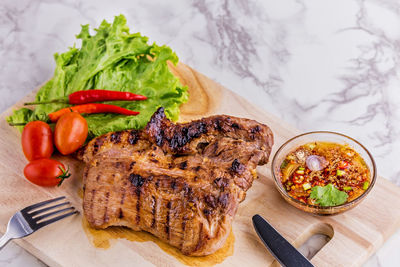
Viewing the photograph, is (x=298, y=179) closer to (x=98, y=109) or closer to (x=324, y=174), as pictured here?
(x=324, y=174)

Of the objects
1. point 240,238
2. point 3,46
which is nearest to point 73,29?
point 3,46

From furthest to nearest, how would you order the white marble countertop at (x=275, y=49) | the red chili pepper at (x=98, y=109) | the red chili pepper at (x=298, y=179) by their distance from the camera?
the white marble countertop at (x=275, y=49)
the red chili pepper at (x=98, y=109)
the red chili pepper at (x=298, y=179)

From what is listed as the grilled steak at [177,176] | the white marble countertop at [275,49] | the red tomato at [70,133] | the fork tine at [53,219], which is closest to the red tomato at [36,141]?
the red tomato at [70,133]

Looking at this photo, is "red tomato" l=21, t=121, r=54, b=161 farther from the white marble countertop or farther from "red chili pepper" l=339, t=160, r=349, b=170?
"red chili pepper" l=339, t=160, r=349, b=170

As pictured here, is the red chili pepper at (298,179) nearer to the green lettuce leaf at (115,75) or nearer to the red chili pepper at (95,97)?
the green lettuce leaf at (115,75)

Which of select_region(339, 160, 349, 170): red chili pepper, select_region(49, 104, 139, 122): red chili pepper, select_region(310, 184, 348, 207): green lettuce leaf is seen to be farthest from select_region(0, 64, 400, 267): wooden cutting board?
select_region(49, 104, 139, 122): red chili pepper

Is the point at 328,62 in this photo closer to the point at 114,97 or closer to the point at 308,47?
the point at 308,47
